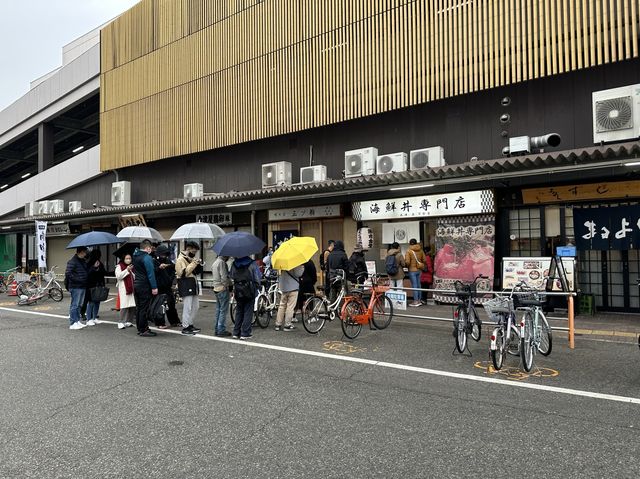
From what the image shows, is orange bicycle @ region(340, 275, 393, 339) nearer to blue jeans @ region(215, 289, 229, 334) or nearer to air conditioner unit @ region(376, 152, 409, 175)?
blue jeans @ region(215, 289, 229, 334)

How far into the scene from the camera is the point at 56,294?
51.4 feet

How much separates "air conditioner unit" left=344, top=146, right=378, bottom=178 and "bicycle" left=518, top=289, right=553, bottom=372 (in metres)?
7.92

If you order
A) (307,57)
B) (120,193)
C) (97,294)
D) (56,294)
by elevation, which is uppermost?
(307,57)

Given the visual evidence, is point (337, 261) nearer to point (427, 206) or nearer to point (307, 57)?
point (427, 206)

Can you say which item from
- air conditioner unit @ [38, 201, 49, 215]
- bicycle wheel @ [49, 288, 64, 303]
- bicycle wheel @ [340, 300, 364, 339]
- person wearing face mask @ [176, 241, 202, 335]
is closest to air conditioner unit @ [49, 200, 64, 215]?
air conditioner unit @ [38, 201, 49, 215]

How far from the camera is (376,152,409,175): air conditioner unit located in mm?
12891

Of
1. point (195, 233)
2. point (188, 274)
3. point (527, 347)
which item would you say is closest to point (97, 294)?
point (188, 274)

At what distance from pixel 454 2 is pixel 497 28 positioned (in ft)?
5.43

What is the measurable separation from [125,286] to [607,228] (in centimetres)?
1147

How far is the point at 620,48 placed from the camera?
998cm

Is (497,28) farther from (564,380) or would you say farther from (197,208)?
(197,208)

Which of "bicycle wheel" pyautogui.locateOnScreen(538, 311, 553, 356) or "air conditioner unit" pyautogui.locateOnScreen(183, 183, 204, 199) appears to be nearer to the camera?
"bicycle wheel" pyautogui.locateOnScreen(538, 311, 553, 356)

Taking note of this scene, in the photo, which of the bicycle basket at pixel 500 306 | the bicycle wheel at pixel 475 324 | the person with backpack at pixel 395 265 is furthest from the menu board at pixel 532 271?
the bicycle basket at pixel 500 306

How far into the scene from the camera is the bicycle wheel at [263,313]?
954cm
